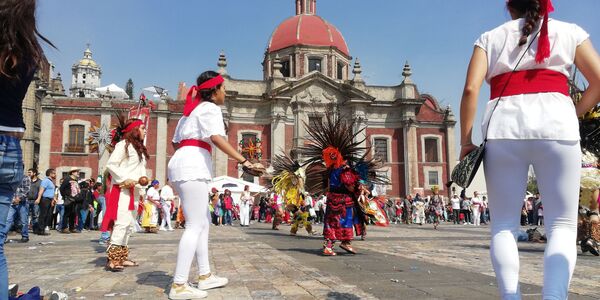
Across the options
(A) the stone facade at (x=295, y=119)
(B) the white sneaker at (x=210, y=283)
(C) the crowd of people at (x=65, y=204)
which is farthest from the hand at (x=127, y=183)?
(A) the stone facade at (x=295, y=119)

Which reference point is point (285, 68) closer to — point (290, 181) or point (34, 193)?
point (34, 193)

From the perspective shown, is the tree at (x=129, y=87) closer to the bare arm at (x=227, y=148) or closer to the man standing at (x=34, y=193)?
the man standing at (x=34, y=193)

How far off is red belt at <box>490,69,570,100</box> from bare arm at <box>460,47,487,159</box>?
140 millimetres

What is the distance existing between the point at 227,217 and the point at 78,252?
12956mm

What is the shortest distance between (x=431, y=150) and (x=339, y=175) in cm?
3234

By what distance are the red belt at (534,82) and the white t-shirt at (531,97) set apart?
23 millimetres

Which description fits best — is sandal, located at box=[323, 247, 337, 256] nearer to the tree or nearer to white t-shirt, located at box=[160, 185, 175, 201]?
white t-shirt, located at box=[160, 185, 175, 201]

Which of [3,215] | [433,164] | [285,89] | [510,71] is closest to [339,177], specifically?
[510,71]

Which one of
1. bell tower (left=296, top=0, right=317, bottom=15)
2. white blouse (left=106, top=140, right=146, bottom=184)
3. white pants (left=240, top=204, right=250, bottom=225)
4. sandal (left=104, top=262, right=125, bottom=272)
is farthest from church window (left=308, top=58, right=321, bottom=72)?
sandal (left=104, top=262, right=125, bottom=272)

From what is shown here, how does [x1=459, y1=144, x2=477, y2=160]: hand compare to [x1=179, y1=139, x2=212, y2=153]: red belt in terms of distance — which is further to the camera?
[x1=179, y1=139, x2=212, y2=153]: red belt

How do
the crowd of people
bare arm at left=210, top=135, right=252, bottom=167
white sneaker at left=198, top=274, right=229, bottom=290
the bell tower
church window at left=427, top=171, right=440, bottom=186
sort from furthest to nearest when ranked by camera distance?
the bell tower < church window at left=427, top=171, right=440, bottom=186 < the crowd of people < white sneaker at left=198, top=274, right=229, bottom=290 < bare arm at left=210, top=135, right=252, bottom=167

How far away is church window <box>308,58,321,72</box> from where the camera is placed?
39.4 metres

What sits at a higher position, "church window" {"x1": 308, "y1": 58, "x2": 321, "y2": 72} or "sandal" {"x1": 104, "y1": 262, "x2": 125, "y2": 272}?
"church window" {"x1": 308, "y1": 58, "x2": 321, "y2": 72}

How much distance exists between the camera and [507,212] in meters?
2.39
